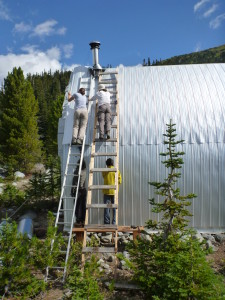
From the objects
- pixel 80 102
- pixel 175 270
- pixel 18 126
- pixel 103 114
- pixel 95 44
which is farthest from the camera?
pixel 18 126

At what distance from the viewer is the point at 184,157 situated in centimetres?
988

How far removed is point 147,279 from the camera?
5719 mm

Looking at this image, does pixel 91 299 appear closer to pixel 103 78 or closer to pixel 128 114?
pixel 128 114

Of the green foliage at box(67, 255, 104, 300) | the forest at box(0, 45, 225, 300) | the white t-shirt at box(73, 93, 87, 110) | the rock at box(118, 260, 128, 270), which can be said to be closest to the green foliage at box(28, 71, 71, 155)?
the white t-shirt at box(73, 93, 87, 110)

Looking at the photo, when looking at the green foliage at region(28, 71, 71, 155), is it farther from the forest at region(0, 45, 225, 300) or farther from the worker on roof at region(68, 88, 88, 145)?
the forest at region(0, 45, 225, 300)

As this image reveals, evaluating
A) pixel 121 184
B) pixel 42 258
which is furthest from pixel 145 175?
pixel 42 258

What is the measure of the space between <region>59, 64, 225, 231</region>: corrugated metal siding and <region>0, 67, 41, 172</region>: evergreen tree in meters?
20.1

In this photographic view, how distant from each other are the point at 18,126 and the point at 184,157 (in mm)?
23217

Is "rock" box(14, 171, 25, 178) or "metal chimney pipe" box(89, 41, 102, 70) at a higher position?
"metal chimney pipe" box(89, 41, 102, 70)

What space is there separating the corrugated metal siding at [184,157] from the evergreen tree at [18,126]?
20141 millimetres

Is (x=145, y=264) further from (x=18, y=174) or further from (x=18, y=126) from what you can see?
(x=18, y=126)

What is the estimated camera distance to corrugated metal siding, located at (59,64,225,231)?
9836 mm

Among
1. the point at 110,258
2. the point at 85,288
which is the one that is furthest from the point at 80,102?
the point at 85,288

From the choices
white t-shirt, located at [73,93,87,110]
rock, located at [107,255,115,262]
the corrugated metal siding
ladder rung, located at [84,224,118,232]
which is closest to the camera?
ladder rung, located at [84,224,118,232]
